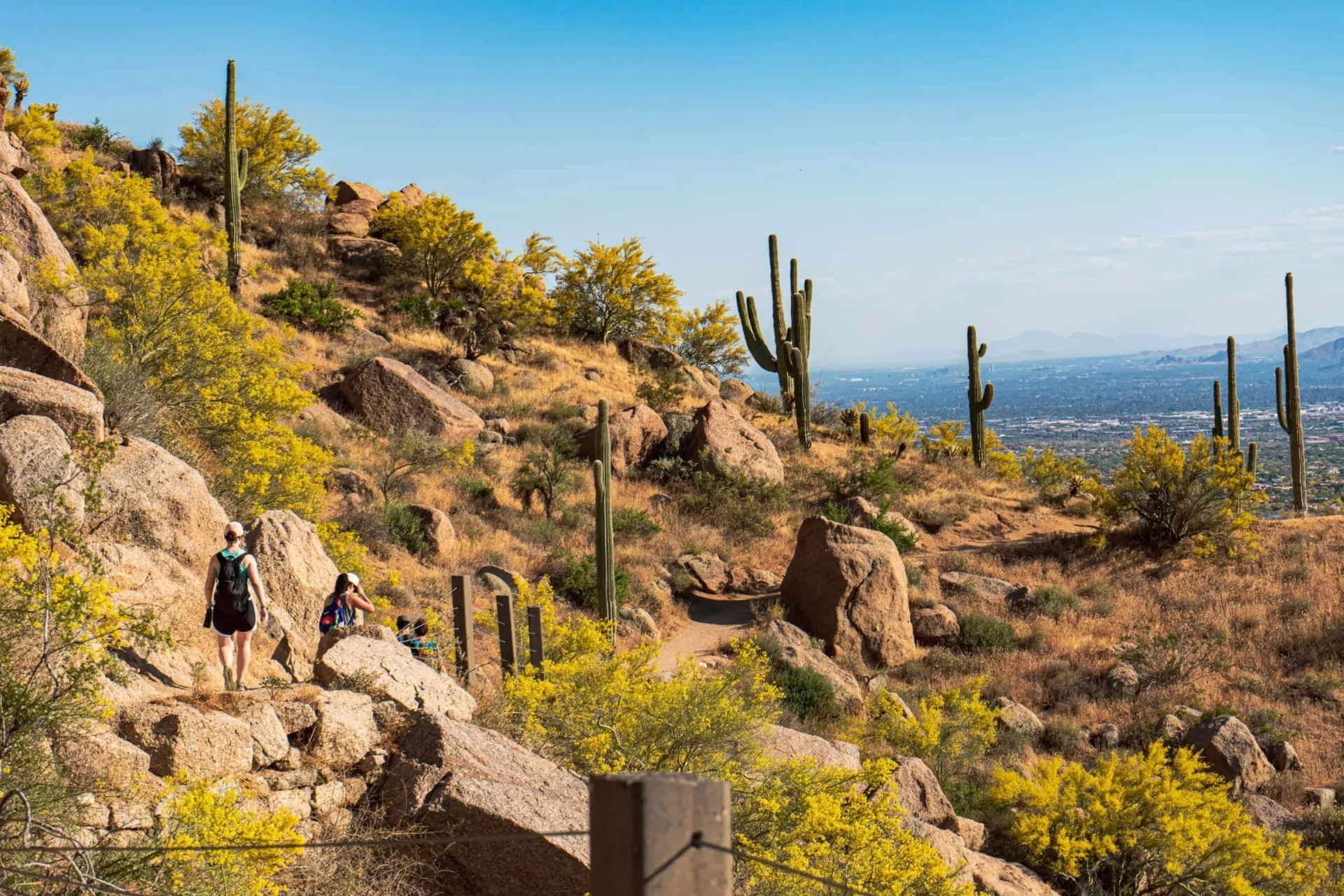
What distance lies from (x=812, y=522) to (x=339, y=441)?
10.5m

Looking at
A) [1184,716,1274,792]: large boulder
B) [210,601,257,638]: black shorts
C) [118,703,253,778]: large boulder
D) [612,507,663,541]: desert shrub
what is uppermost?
[210,601,257,638]: black shorts

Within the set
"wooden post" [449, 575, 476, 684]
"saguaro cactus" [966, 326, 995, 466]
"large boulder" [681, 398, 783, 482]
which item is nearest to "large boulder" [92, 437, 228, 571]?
"wooden post" [449, 575, 476, 684]

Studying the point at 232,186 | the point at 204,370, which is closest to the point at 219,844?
the point at 204,370

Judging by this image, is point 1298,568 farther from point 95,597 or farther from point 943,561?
point 95,597

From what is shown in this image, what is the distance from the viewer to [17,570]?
20.5ft

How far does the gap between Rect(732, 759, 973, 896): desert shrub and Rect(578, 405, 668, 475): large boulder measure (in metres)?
17.6

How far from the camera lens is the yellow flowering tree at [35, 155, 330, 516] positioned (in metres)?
13.4

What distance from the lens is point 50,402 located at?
871 centimetres

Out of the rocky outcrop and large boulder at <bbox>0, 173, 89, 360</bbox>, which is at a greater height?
large boulder at <bbox>0, 173, 89, 360</bbox>

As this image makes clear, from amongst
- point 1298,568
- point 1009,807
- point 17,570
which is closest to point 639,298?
point 1298,568

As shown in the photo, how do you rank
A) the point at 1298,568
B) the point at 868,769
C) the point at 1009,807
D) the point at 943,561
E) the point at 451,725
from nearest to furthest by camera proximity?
the point at 451,725
the point at 868,769
the point at 1009,807
the point at 1298,568
the point at 943,561

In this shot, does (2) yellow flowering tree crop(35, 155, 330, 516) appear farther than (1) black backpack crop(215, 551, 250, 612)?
Yes

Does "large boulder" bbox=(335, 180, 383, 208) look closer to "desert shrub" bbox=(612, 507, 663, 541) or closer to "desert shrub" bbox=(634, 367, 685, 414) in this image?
"desert shrub" bbox=(634, 367, 685, 414)

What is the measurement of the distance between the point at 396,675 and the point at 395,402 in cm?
1740
